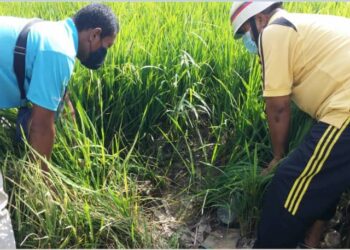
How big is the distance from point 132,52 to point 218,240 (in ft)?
4.34

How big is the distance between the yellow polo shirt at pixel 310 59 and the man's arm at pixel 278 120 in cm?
5

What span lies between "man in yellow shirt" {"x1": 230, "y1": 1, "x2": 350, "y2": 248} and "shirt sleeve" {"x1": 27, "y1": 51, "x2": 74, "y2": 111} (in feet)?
3.03

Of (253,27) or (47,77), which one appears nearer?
(47,77)

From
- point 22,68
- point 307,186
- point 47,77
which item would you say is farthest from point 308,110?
point 22,68

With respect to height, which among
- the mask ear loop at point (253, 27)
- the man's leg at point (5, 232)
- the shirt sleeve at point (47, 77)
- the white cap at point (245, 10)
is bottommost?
the man's leg at point (5, 232)

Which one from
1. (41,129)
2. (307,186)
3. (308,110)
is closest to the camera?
(307,186)

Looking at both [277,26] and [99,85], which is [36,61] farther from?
[277,26]

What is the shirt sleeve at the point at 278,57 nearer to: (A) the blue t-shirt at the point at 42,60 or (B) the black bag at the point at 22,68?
(A) the blue t-shirt at the point at 42,60

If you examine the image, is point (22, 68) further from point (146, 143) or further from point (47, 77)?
point (146, 143)

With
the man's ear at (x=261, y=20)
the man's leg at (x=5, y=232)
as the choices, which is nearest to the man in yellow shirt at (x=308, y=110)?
the man's ear at (x=261, y=20)

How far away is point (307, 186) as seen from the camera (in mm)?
2330

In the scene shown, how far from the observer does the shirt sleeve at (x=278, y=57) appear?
2375 mm

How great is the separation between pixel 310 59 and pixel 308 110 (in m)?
0.27

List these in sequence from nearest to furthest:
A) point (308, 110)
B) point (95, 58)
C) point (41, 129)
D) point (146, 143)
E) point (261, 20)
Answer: point (41, 129)
point (308, 110)
point (261, 20)
point (95, 58)
point (146, 143)
